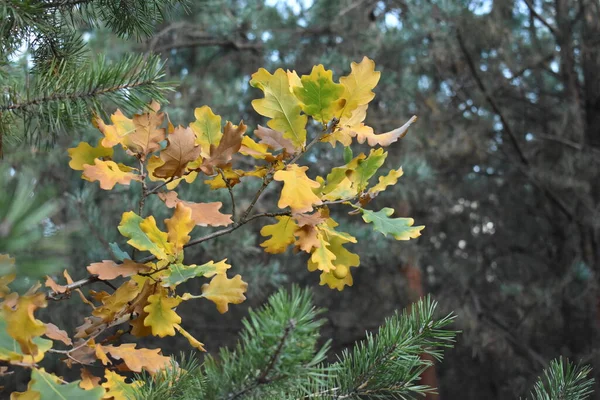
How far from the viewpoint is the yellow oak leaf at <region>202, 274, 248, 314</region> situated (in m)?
0.59

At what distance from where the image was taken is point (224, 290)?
60 centimetres

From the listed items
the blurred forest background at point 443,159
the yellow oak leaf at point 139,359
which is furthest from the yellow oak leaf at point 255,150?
the blurred forest background at point 443,159

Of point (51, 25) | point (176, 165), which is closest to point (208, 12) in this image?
point (51, 25)

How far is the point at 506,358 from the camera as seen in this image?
4551 mm

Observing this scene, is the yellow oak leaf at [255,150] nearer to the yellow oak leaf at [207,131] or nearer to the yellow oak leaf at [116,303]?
the yellow oak leaf at [207,131]

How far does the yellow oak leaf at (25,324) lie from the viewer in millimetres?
385

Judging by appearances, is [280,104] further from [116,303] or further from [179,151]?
[116,303]

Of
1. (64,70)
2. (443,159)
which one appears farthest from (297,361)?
(443,159)

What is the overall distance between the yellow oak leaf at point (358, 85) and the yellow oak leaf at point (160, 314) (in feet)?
0.78

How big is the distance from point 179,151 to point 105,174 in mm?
73

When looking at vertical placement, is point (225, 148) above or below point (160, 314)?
above

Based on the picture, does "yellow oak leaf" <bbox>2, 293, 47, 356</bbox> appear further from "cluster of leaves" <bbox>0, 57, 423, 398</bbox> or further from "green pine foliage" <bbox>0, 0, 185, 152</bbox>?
"green pine foliage" <bbox>0, 0, 185, 152</bbox>

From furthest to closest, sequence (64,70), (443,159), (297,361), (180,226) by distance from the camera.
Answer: (443,159), (64,70), (180,226), (297,361)

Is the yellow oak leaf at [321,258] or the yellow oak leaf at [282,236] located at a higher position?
the yellow oak leaf at [282,236]
